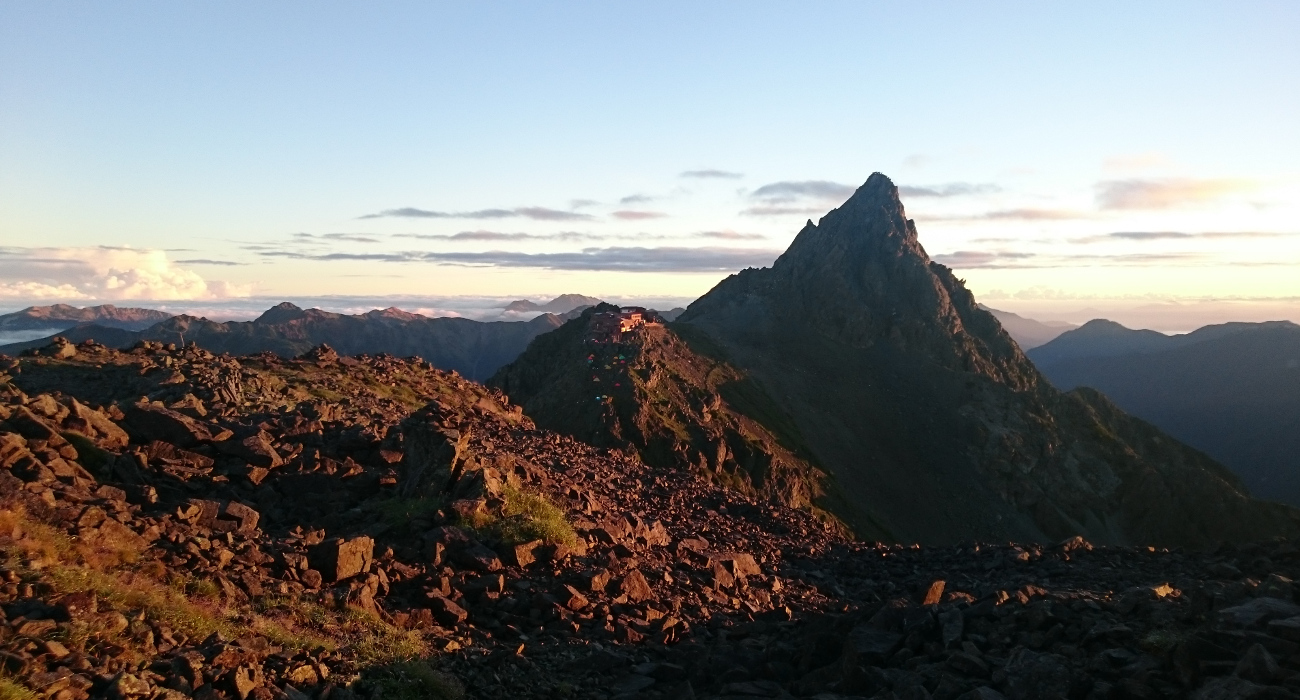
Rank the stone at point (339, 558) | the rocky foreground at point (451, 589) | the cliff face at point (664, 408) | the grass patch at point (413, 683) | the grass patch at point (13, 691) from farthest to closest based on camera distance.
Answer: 1. the cliff face at point (664, 408)
2. the stone at point (339, 558)
3. the grass patch at point (413, 683)
4. the rocky foreground at point (451, 589)
5. the grass patch at point (13, 691)

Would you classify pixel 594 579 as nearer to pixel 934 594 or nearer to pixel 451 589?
pixel 451 589

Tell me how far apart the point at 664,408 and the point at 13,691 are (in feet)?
190

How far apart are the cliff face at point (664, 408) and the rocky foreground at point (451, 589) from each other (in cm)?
3657

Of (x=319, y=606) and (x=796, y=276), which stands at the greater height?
(x=796, y=276)

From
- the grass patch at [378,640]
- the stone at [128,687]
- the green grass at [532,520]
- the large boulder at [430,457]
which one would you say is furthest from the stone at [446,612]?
the stone at [128,687]

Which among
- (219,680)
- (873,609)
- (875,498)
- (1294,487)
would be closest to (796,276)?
(875,498)

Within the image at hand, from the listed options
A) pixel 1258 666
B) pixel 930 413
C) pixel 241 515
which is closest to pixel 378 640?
pixel 241 515

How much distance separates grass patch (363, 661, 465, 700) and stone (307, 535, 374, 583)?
114 inches

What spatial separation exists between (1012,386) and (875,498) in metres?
36.1

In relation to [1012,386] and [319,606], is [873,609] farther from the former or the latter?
[1012,386]

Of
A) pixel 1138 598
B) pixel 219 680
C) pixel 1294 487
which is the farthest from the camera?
pixel 1294 487

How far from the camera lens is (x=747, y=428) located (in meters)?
68.7

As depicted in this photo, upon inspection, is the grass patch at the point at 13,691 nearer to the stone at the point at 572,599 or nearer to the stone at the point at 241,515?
Result: the stone at the point at 241,515

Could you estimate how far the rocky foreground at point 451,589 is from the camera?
8984mm
